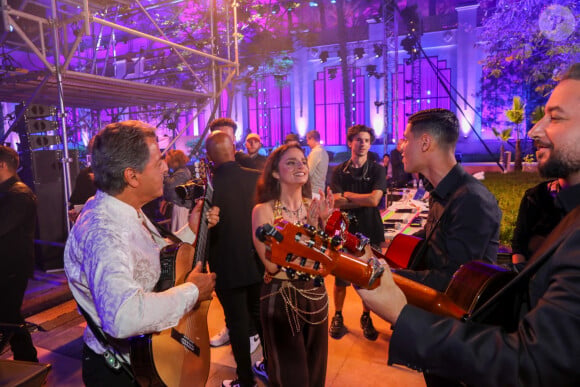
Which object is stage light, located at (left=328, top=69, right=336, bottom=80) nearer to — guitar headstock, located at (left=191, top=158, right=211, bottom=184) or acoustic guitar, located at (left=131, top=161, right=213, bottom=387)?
guitar headstock, located at (left=191, top=158, right=211, bottom=184)

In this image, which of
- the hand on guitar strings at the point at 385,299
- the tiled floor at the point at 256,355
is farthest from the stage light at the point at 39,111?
the hand on guitar strings at the point at 385,299

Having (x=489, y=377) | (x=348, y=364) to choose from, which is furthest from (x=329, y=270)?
(x=348, y=364)

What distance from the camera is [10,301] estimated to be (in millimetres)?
3250

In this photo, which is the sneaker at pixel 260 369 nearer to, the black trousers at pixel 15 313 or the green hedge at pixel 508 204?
the black trousers at pixel 15 313

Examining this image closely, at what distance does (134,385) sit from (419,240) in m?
1.84

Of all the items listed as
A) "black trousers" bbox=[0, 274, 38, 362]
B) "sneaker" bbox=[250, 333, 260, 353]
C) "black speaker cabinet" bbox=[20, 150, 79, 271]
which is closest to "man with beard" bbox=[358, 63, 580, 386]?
"sneaker" bbox=[250, 333, 260, 353]

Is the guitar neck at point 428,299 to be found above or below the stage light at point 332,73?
below

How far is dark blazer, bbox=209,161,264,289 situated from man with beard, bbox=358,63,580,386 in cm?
213

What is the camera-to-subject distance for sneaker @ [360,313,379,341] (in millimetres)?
4121

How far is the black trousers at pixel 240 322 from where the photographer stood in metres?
3.11

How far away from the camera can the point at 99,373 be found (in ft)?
6.10

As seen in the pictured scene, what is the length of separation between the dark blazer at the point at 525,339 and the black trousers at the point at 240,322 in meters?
2.17

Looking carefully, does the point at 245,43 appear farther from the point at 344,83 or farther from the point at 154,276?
the point at 154,276

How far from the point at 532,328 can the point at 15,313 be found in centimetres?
385
